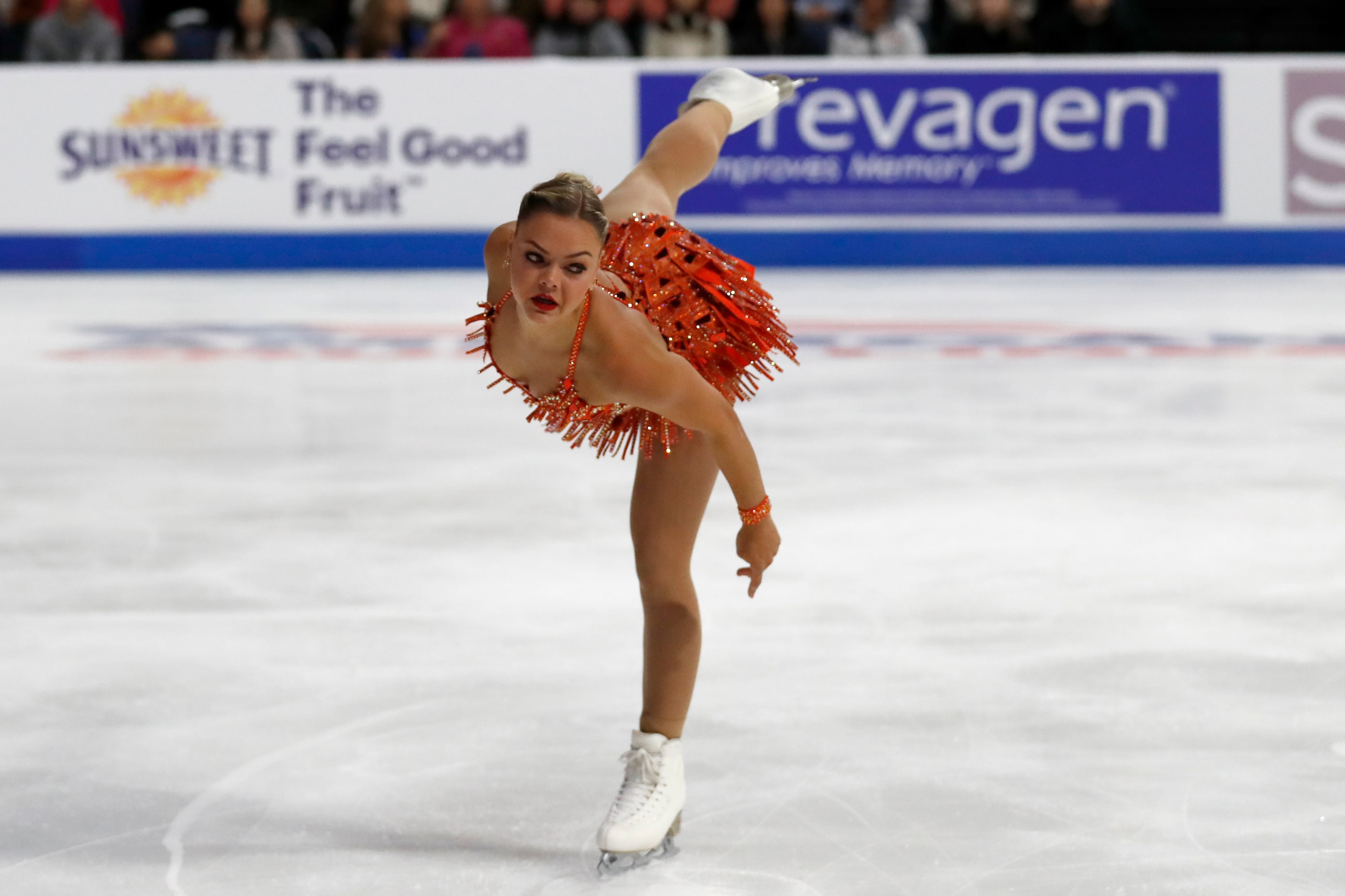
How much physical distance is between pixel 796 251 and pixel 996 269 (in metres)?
1.02

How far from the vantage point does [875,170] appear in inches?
354

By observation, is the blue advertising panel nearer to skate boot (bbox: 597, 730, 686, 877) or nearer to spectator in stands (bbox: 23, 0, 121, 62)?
spectator in stands (bbox: 23, 0, 121, 62)

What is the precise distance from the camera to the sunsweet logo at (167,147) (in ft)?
29.5

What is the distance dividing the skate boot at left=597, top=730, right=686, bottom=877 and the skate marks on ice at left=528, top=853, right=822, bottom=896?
18 mm

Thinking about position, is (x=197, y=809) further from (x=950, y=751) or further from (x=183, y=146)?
(x=183, y=146)

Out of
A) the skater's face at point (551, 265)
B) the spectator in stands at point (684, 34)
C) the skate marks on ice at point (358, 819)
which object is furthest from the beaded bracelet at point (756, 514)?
the spectator in stands at point (684, 34)

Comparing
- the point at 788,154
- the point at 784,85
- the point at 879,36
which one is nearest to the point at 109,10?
the point at 788,154

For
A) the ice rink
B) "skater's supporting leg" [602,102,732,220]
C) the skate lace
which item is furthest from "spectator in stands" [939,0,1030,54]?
the skate lace

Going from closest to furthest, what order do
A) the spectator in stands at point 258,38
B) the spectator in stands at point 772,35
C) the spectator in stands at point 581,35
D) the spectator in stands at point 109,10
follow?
the spectator in stands at point 258,38 → the spectator in stands at point 772,35 → the spectator in stands at point 581,35 → the spectator in stands at point 109,10

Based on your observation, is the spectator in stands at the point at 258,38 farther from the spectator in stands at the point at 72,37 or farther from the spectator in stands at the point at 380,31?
the spectator in stands at the point at 72,37

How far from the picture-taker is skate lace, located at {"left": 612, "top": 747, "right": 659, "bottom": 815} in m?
1.98

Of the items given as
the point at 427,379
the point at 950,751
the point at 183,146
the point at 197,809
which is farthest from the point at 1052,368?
the point at 183,146

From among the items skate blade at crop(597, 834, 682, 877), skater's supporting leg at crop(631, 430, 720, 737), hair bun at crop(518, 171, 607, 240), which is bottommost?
skate blade at crop(597, 834, 682, 877)

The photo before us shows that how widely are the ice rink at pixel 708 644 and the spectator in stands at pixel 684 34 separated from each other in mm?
4239
